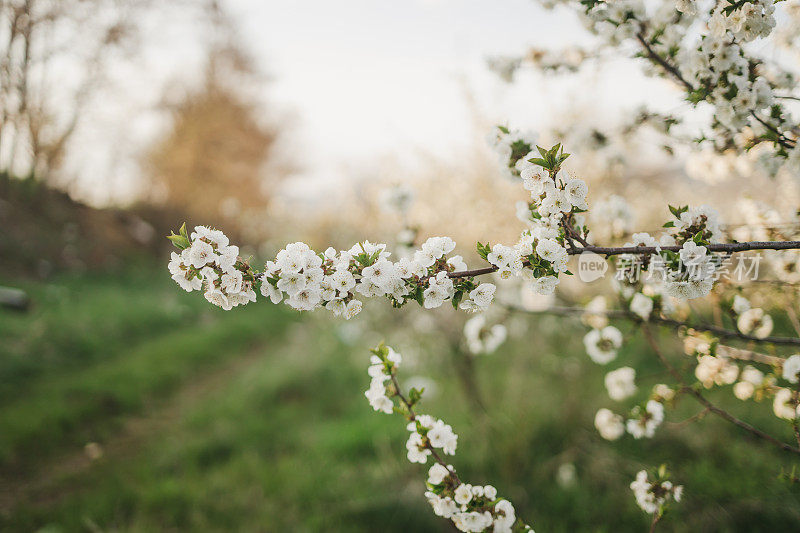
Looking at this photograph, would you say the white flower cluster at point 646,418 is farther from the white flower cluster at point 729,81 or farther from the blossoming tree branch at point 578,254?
the white flower cluster at point 729,81

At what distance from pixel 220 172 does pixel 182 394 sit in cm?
1254

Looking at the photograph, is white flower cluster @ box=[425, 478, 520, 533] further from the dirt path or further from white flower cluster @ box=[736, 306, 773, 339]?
the dirt path

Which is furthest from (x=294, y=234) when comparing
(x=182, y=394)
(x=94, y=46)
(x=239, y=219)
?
(x=182, y=394)

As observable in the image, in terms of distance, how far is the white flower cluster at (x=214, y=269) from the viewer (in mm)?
1506

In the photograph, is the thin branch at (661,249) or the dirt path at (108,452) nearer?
the thin branch at (661,249)

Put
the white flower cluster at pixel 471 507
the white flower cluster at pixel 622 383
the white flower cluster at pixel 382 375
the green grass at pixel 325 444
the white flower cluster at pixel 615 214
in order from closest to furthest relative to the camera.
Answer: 1. the white flower cluster at pixel 471 507
2. the white flower cluster at pixel 382 375
3. the white flower cluster at pixel 615 214
4. the white flower cluster at pixel 622 383
5. the green grass at pixel 325 444

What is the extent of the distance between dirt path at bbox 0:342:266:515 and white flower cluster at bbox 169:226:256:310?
11.7ft

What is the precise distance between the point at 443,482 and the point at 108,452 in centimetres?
425

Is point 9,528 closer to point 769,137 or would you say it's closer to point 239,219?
point 769,137

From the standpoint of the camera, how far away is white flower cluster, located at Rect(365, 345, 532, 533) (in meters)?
1.62

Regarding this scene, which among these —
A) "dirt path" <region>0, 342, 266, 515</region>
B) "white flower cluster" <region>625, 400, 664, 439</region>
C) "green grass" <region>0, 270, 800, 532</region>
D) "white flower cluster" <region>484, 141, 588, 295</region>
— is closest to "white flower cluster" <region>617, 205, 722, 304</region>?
"white flower cluster" <region>484, 141, 588, 295</region>

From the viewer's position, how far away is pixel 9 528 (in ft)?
10.7

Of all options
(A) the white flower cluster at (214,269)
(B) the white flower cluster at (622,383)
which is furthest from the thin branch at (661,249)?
(B) the white flower cluster at (622,383)

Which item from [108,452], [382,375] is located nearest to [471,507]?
[382,375]
